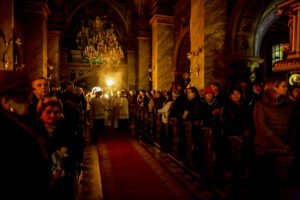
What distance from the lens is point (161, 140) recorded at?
6812mm

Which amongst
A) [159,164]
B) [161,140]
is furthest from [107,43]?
[159,164]

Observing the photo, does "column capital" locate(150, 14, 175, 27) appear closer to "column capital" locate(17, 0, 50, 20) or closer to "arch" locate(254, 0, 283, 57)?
"arch" locate(254, 0, 283, 57)

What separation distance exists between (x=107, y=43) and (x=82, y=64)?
941 cm

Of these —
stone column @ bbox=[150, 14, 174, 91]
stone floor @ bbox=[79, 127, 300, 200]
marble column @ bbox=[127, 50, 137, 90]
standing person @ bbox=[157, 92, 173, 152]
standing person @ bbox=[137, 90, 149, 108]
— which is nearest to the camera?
stone floor @ bbox=[79, 127, 300, 200]

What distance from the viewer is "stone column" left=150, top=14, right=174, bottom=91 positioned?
43.2ft

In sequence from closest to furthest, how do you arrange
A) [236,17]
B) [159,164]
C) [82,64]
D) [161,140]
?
[159,164]
[161,140]
[236,17]
[82,64]

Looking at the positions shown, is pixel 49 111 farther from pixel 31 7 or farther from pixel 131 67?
pixel 131 67

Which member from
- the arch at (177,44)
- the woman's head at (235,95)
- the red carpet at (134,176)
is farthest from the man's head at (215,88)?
the arch at (177,44)

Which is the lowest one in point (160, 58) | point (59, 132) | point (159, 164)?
point (159, 164)

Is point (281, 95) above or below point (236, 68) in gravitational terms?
below

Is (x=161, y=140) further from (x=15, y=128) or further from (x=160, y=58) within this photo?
(x=160, y=58)

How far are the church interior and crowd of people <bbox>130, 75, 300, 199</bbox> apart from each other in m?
0.04

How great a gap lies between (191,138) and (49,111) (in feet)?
9.72

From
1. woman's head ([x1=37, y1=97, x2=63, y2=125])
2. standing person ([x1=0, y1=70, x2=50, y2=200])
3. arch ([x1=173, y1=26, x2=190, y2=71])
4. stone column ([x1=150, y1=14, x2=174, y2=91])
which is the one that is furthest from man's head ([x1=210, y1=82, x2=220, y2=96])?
stone column ([x1=150, y1=14, x2=174, y2=91])
